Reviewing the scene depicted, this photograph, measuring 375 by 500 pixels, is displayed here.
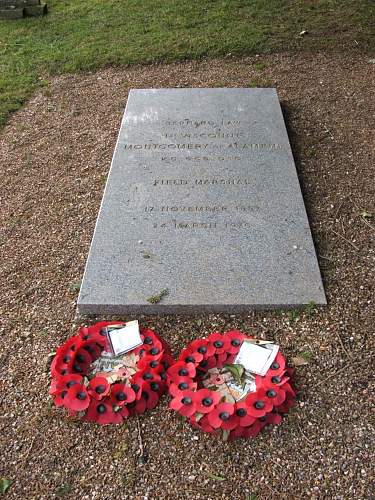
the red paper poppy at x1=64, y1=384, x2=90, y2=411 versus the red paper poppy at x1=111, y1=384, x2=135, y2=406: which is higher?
the red paper poppy at x1=64, y1=384, x2=90, y2=411

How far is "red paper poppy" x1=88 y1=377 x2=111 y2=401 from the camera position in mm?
2463

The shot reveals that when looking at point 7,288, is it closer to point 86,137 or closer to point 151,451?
point 151,451

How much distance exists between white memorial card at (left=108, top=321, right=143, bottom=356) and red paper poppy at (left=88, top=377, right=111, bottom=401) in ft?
0.76

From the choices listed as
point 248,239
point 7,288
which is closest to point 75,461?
point 7,288

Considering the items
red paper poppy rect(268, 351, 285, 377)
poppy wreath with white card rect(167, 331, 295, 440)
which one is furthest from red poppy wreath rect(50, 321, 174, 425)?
red paper poppy rect(268, 351, 285, 377)

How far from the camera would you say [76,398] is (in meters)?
2.46

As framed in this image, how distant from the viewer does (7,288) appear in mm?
3314

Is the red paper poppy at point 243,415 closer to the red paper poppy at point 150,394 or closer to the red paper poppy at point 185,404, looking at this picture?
the red paper poppy at point 185,404

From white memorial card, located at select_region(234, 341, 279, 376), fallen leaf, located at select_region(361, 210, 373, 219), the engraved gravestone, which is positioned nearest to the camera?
white memorial card, located at select_region(234, 341, 279, 376)

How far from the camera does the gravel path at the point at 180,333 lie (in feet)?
7.52

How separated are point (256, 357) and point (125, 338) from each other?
0.73 m

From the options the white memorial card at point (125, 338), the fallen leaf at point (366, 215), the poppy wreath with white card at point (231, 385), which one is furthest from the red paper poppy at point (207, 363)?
the fallen leaf at point (366, 215)

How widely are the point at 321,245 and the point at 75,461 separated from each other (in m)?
2.11

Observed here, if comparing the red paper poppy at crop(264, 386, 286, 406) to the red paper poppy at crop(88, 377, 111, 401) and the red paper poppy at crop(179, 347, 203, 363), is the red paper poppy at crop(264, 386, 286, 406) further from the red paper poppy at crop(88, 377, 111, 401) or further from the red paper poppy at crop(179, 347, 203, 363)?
the red paper poppy at crop(88, 377, 111, 401)
